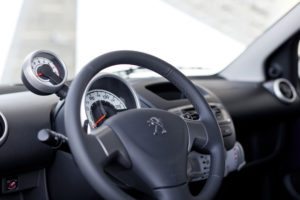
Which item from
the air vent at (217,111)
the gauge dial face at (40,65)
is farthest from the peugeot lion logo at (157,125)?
the air vent at (217,111)

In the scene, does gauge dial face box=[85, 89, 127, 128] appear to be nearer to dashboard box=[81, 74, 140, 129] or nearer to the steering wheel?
dashboard box=[81, 74, 140, 129]

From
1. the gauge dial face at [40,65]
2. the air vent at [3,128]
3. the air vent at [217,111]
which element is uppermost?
the gauge dial face at [40,65]

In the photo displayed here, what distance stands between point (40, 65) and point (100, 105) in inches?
8.3

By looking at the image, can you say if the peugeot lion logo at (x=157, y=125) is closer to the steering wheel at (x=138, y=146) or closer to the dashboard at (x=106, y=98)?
the steering wheel at (x=138, y=146)

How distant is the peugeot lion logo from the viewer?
101 centimetres

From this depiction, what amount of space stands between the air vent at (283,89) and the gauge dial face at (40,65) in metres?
1.34

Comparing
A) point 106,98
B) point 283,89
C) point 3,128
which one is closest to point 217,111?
point 106,98

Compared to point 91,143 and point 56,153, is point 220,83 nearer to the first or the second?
point 56,153

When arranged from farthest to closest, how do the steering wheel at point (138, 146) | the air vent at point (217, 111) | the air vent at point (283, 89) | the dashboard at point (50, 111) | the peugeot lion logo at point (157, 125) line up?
the air vent at point (283, 89), the air vent at point (217, 111), the dashboard at point (50, 111), the peugeot lion logo at point (157, 125), the steering wheel at point (138, 146)

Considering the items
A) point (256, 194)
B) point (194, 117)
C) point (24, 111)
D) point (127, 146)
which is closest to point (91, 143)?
point (127, 146)

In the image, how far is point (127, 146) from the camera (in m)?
0.96

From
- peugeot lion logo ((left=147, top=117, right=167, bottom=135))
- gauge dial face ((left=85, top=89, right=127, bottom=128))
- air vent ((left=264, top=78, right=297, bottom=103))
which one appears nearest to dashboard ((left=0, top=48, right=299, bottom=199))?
gauge dial face ((left=85, top=89, right=127, bottom=128))

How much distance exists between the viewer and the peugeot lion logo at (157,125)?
1009 mm

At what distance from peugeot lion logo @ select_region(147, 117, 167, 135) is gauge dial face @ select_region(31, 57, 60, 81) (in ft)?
1.11
